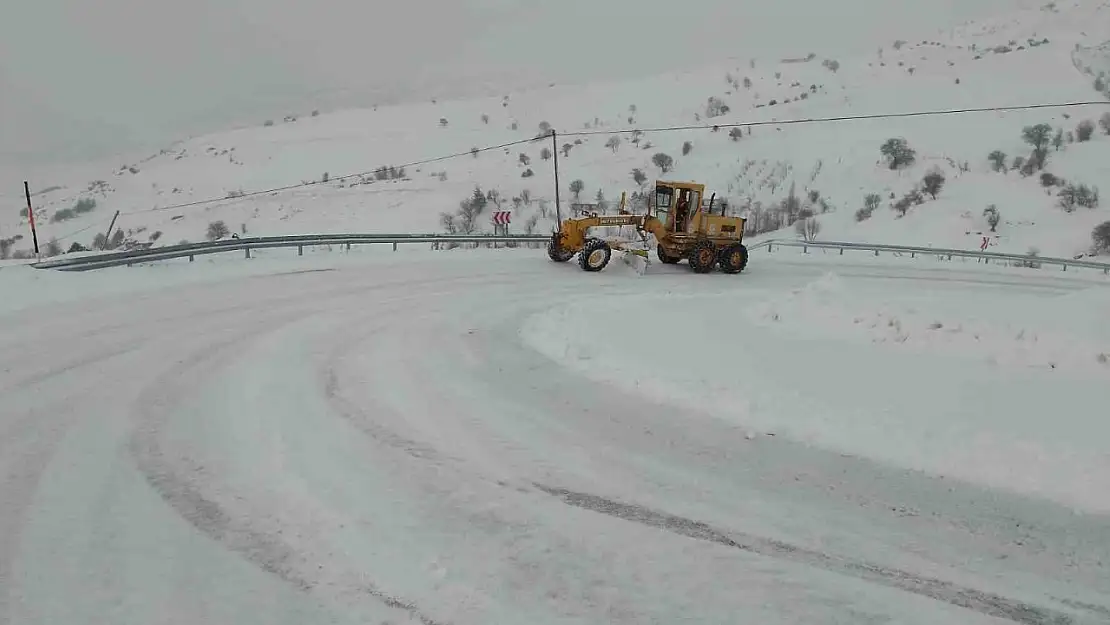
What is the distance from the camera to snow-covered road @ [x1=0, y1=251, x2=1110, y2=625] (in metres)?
3.33

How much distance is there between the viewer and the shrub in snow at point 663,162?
40.8 m

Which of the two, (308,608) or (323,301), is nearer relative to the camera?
(308,608)

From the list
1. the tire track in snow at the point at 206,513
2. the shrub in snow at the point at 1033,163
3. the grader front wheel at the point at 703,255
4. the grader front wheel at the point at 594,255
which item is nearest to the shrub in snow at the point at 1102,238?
the shrub in snow at the point at 1033,163

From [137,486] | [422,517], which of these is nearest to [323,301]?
[137,486]

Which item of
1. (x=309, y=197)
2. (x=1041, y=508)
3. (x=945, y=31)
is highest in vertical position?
(x=945, y=31)

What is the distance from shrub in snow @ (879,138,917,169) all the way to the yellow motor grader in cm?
2247

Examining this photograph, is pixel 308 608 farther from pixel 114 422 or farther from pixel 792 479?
pixel 114 422

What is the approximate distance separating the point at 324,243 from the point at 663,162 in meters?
25.5

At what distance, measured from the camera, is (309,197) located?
129 feet

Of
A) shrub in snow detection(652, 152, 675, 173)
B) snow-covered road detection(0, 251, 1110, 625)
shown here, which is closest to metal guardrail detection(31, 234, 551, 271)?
snow-covered road detection(0, 251, 1110, 625)

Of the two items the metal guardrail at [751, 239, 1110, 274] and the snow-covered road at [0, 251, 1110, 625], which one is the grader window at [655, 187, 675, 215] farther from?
the metal guardrail at [751, 239, 1110, 274]

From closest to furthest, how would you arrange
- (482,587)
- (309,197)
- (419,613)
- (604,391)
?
(419,613), (482,587), (604,391), (309,197)

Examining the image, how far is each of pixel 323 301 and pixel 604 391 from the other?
7.68m

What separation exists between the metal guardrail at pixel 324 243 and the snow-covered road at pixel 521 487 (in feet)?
21.9
